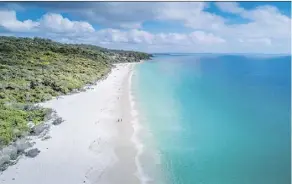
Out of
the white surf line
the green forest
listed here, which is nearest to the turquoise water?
the white surf line

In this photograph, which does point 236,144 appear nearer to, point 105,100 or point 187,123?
point 187,123

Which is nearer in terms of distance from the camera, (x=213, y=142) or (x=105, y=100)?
(x=213, y=142)

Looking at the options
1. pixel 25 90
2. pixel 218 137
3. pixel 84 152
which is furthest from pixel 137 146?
pixel 25 90

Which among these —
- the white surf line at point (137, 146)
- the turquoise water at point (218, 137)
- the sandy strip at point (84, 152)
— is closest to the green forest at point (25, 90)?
the sandy strip at point (84, 152)

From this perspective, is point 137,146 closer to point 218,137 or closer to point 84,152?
point 84,152

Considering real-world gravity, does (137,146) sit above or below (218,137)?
below

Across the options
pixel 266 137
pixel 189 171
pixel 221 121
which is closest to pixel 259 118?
pixel 221 121

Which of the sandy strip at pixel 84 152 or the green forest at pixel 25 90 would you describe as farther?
the green forest at pixel 25 90

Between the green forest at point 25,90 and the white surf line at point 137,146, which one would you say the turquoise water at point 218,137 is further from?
the green forest at point 25,90

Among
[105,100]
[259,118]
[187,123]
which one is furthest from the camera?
[105,100]
